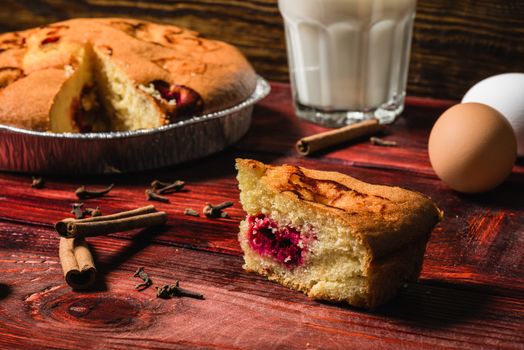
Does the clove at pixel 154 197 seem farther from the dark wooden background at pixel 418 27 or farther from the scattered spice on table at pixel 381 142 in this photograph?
the dark wooden background at pixel 418 27

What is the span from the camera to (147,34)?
8.49 feet

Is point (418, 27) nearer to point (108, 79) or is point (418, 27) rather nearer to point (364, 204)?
point (108, 79)

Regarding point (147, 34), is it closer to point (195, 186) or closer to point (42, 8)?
point (195, 186)

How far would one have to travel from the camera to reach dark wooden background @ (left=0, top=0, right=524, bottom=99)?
113 inches

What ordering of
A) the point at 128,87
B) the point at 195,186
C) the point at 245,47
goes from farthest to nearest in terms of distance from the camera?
the point at 245,47
the point at 128,87
the point at 195,186

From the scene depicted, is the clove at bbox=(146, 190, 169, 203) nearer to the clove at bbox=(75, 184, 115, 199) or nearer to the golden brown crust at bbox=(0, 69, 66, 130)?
the clove at bbox=(75, 184, 115, 199)

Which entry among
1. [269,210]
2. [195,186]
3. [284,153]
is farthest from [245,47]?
[269,210]

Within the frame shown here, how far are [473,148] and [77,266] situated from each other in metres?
1.01

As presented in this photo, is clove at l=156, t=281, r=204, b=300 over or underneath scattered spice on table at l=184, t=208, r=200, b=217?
over

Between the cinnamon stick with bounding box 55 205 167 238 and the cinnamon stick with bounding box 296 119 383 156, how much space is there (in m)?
0.62

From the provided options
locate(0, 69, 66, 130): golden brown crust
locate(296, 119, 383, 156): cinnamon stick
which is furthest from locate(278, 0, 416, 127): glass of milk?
locate(0, 69, 66, 130): golden brown crust

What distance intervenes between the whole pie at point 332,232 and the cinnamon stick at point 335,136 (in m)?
0.67

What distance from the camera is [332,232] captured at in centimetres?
151

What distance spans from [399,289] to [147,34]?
138 centimetres
